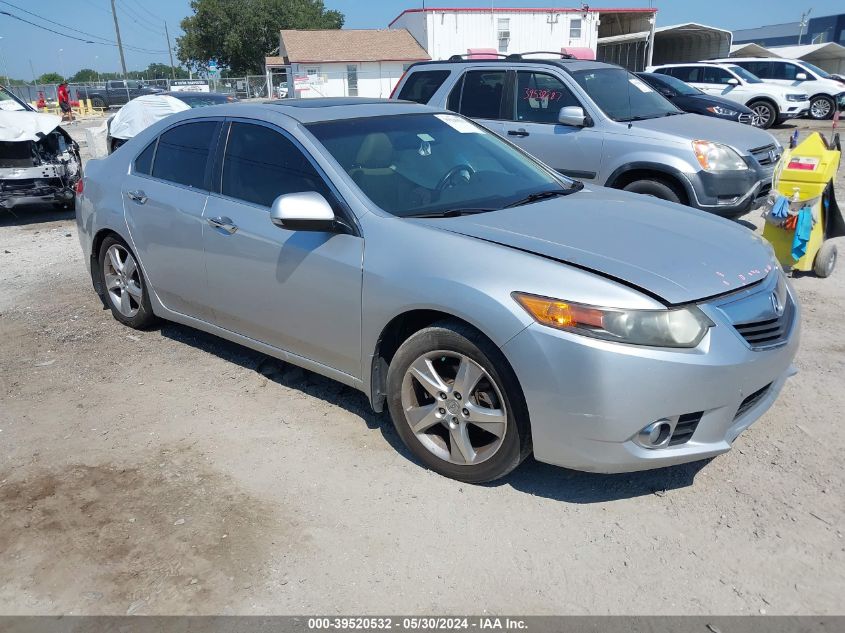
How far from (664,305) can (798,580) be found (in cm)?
114

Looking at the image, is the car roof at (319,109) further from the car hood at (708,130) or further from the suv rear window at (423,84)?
the suv rear window at (423,84)

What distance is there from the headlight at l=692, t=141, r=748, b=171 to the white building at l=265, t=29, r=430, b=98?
44.6 m

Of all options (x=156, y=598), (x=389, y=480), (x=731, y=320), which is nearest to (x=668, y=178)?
(x=731, y=320)

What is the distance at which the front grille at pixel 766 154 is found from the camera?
725 cm

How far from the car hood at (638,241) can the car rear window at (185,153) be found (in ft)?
6.00

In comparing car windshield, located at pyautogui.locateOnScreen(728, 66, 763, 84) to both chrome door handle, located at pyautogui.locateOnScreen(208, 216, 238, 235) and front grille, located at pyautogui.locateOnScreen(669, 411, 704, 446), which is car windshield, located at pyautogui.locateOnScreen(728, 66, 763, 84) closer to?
chrome door handle, located at pyautogui.locateOnScreen(208, 216, 238, 235)

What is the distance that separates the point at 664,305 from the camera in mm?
2848

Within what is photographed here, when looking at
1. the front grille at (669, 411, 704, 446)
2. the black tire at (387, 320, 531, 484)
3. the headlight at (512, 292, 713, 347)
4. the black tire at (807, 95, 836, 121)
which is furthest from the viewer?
the black tire at (807, 95, 836, 121)

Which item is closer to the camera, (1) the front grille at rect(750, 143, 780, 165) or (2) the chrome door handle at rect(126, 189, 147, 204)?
(2) the chrome door handle at rect(126, 189, 147, 204)

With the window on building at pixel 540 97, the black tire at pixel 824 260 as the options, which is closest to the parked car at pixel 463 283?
the black tire at pixel 824 260

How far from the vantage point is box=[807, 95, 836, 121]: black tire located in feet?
71.7

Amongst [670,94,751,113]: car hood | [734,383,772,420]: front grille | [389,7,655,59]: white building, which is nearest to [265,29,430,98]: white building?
[389,7,655,59]: white building

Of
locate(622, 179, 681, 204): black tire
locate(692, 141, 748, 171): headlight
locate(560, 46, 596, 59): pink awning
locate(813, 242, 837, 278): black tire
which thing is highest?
locate(560, 46, 596, 59): pink awning

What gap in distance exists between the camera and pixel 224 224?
417 cm
